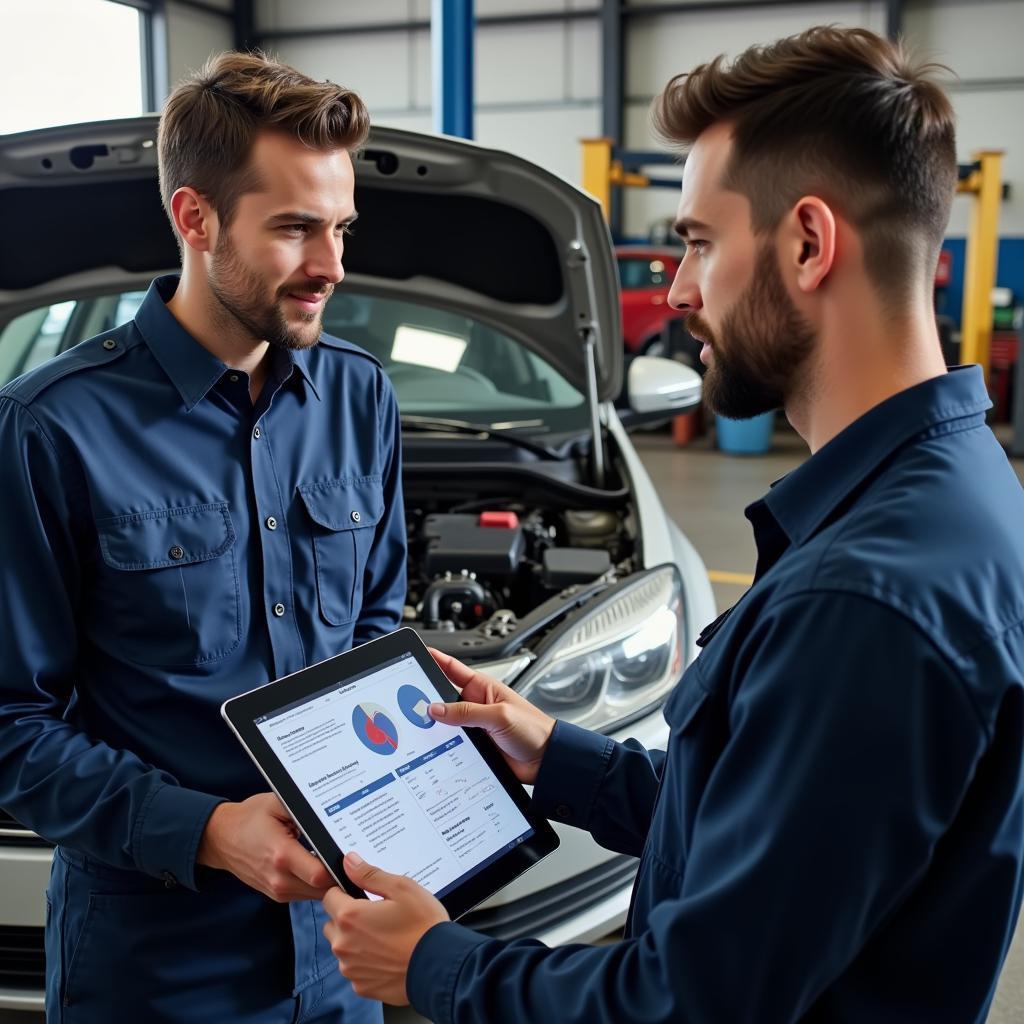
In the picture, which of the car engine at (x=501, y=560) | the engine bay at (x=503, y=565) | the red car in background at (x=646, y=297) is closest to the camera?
the engine bay at (x=503, y=565)

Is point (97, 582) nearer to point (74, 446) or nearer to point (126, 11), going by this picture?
point (74, 446)

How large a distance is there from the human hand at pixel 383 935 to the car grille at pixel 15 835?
3.20ft

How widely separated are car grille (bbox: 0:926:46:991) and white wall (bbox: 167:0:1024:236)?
36.4ft

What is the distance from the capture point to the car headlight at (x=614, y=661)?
76.3 inches

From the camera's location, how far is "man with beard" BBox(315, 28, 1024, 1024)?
721 millimetres

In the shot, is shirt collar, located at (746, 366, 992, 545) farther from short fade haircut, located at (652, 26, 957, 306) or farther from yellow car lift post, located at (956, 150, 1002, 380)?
yellow car lift post, located at (956, 150, 1002, 380)

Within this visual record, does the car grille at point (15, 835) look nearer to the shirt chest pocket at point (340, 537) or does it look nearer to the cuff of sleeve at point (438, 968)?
the shirt chest pocket at point (340, 537)

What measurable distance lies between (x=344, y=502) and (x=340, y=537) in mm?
47

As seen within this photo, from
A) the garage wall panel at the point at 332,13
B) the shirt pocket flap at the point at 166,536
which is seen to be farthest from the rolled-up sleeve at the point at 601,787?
the garage wall panel at the point at 332,13

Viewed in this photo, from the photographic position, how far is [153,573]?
50.4 inches

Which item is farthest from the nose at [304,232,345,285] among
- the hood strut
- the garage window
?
the garage window

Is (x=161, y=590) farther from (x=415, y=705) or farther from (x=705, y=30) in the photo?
(x=705, y=30)

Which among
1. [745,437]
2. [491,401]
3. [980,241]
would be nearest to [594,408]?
[491,401]

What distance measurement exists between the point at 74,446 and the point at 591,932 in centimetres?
113
